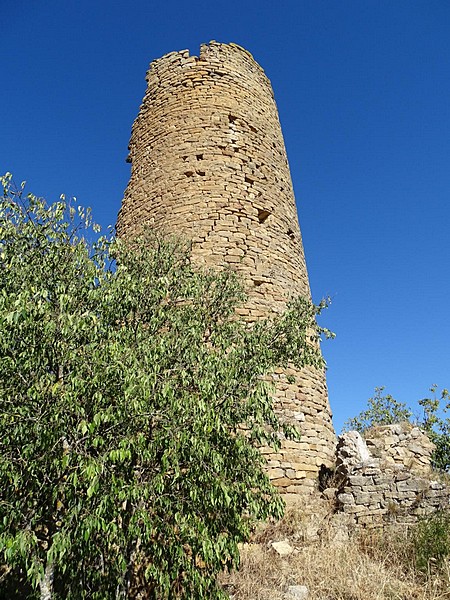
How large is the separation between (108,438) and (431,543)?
405 cm

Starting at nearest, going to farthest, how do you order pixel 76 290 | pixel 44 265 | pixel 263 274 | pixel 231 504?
pixel 231 504
pixel 76 290
pixel 44 265
pixel 263 274

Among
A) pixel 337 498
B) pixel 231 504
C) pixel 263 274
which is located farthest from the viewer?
pixel 263 274

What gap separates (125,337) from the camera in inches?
167

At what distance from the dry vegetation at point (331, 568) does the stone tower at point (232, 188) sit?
3.07 ft

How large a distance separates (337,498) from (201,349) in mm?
3565

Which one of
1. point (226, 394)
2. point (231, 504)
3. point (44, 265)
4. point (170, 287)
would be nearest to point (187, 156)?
point (170, 287)

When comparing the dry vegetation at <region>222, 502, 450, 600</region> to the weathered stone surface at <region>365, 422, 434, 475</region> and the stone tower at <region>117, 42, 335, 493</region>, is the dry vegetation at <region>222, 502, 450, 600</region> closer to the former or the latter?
the stone tower at <region>117, 42, 335, 493</region>

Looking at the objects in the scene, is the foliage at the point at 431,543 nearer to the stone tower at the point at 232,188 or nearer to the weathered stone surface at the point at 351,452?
the weathered stone surface at the point at 351,452

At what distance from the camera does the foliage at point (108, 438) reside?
3.29m

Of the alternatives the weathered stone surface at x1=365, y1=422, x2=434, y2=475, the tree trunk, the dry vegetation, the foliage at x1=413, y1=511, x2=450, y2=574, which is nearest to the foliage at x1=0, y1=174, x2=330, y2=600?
A: the tree trunk

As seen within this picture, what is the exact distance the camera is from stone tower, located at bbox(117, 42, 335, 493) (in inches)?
298

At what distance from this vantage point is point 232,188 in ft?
28.9

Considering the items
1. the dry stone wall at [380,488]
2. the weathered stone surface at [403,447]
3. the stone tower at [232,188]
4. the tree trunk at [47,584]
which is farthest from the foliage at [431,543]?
the tree trunk at [47,584]

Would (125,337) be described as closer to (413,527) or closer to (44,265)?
(44,265)
